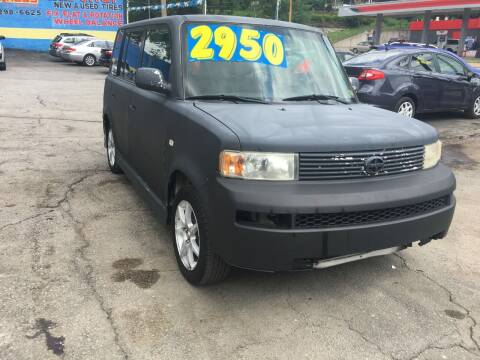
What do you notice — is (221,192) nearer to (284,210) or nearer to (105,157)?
(284,210)

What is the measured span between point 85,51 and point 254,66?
76.9ft

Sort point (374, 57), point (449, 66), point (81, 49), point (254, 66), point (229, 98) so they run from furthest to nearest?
point (81, 49)
point (449, 66)
point (374, 57)
point (254, 66)
point (229, 98)

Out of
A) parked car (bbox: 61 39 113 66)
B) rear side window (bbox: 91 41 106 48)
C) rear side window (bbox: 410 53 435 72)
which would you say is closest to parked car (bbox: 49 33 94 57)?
parked car (bbox: 61 39 113 66)

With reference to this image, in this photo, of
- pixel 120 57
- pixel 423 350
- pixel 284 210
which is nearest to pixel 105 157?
pixel 120 57

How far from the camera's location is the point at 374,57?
376 inches

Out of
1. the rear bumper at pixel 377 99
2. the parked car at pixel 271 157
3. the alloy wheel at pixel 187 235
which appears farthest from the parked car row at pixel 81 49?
the alloy wheel at pixel 187 235

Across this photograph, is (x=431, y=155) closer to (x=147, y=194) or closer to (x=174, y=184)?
(x=174, y=184)

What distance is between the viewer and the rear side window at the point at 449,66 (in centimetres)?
1005

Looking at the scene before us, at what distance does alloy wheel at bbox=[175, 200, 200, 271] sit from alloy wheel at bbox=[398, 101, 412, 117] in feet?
22.7

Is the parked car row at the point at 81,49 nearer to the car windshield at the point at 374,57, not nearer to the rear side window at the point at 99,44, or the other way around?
the rear side window at the point at 99,44

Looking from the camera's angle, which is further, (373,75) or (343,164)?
(373,75)

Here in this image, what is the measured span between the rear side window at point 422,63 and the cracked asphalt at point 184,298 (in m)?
4.97

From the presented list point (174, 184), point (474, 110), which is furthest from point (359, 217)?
point (474, 110)

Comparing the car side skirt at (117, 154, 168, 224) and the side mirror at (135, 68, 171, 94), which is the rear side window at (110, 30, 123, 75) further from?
the side mirror at (135, 68, 171, 94)
